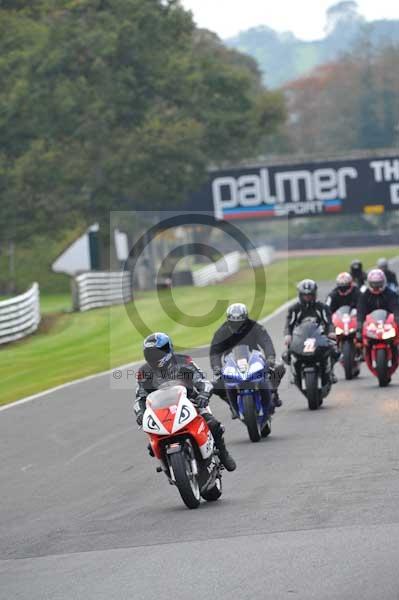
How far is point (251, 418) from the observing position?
1564 cm

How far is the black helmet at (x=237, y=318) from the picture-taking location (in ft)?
52.9

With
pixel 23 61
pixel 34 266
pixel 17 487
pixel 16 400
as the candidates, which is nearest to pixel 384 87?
pixel 34 266

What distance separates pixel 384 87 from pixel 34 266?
3001 inches

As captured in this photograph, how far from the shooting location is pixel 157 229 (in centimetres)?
6488

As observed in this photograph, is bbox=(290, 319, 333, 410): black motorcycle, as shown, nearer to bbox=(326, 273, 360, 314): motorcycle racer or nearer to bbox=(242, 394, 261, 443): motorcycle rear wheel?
bbox=(242, 394, 261, 443): motorcycle rear wheel

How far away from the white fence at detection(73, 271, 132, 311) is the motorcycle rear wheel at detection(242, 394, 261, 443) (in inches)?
1215

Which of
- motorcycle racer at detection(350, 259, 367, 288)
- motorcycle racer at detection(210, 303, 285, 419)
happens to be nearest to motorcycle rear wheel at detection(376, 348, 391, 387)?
motorcycle racer at detection(210, 303, 285, 419)

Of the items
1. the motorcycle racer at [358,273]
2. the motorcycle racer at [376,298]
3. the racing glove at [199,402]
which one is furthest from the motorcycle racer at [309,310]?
the motorcycle racer at [358,273]

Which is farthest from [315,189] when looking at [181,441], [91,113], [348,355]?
[181,441]

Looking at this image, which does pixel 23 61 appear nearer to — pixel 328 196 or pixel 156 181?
pixel 156 181

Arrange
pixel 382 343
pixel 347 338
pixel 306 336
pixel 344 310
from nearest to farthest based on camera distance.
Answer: pixel 306 336
pixel 382 343
pixel 347 338
pixel 344 310

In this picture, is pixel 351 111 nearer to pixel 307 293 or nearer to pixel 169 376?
pixel 307 293

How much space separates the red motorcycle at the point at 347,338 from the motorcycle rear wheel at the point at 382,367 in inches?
55.7

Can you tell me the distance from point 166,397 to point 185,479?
29.7 inches
